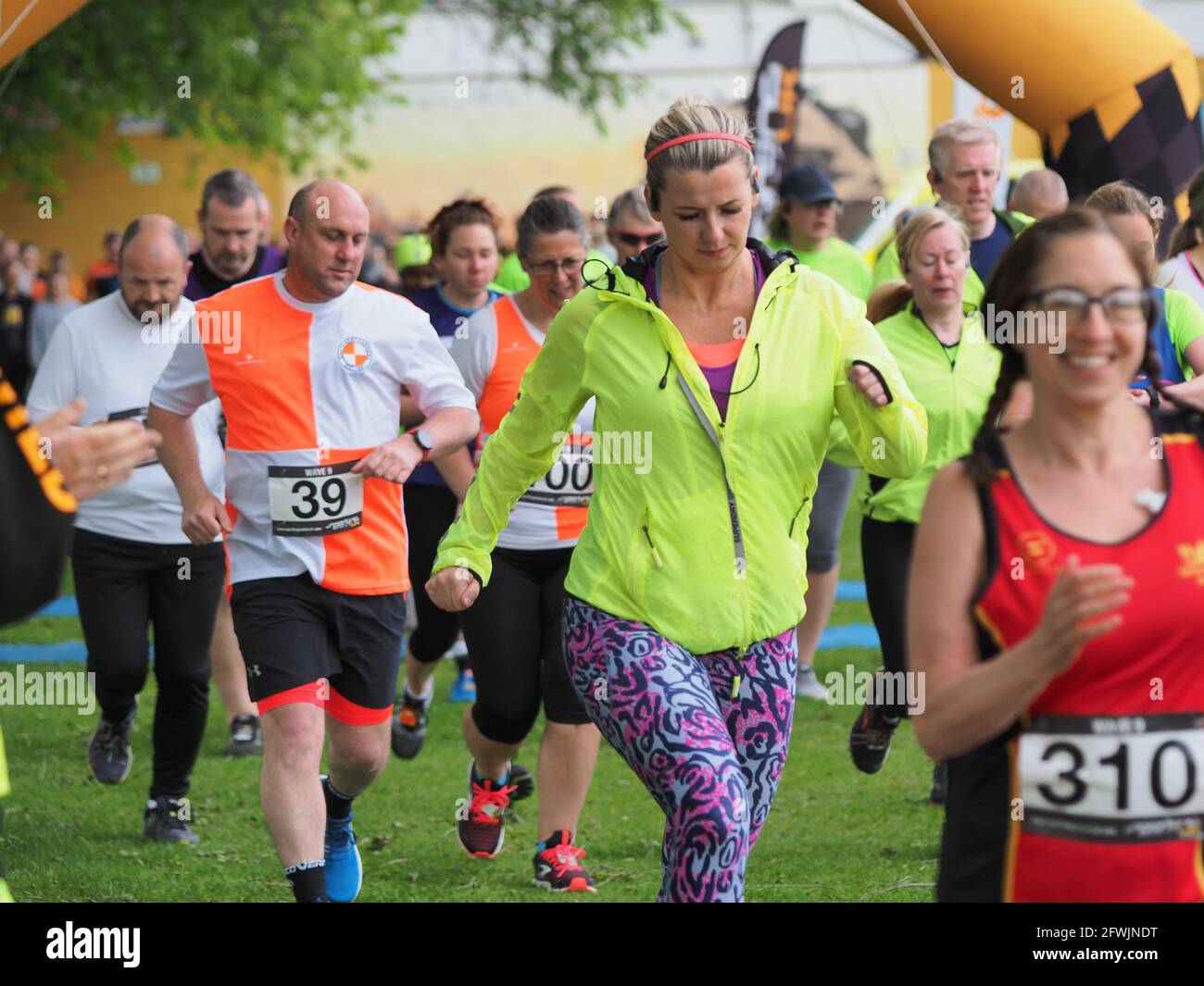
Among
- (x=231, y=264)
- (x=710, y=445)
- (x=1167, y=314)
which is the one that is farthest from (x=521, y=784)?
(x=710, y=445)

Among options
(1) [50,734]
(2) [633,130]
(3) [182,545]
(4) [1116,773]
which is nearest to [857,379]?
(4) [1116,773]

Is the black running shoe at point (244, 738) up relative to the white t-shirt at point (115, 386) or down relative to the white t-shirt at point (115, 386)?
down

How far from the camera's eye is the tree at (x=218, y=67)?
21.5 m

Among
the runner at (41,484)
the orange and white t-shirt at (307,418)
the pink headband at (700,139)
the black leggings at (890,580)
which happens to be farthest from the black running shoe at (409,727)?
the runner at (41,484)

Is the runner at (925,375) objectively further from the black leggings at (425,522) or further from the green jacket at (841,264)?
the green jacket at (841,264)

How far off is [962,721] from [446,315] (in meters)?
5.39

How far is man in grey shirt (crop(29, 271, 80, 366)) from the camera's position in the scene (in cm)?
2100

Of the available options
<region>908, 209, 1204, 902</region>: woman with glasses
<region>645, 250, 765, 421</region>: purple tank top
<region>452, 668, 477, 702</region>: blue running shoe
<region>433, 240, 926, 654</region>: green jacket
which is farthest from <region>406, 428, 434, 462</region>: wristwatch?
<region>452, 668, 477, 702</region>: blue running shoe

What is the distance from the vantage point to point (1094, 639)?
2965 mm

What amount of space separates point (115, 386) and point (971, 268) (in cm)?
325

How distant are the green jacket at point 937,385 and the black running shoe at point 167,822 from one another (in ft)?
9.34

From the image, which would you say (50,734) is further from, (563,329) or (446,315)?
(563,329)

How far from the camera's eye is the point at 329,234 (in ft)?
18.9

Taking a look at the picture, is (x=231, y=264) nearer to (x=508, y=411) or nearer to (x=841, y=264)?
(x=508, y=411)
